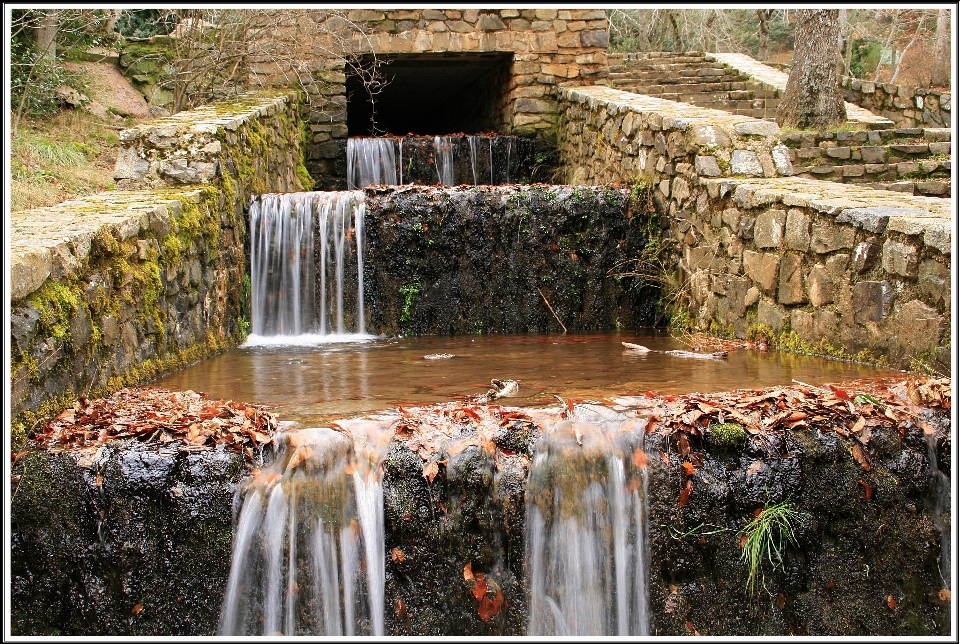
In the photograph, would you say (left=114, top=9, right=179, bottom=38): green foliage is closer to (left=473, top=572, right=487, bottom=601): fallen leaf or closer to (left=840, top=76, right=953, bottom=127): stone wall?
A: (left=840, top=76, right=953, bottom=127): stone wall

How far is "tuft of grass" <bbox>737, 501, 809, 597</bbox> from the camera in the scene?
358 cm

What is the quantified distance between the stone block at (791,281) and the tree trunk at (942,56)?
14512mm

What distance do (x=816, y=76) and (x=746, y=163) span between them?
483 centimetres

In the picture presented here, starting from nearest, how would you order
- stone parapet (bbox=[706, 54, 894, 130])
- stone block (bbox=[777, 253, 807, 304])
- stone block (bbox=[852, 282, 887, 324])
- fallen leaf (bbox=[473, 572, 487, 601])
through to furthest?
fallen leaf (bbox=[473, 572, 487, 601]) < stone block (bbox=[852, 282, 887, 324]) < stone block (bbox=[777, 253, 807, 304]) < stone parapet (bbox=[706, 54, 894, 130])

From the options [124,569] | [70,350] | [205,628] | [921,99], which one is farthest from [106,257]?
[921,99]

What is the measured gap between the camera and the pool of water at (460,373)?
4.26m

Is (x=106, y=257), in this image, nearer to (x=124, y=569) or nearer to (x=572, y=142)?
(x=124, y=569)

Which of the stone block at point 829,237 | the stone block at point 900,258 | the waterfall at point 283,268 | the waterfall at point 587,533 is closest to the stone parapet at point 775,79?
the stone block at point 829,237

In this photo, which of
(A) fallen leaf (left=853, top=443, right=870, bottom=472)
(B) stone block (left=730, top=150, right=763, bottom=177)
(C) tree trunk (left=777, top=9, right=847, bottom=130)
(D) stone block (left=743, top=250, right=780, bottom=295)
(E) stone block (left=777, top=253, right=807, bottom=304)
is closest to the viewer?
(A) fallen leaf (left=853, top=443, right=870, bottom=472)

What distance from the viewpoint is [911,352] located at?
463cm

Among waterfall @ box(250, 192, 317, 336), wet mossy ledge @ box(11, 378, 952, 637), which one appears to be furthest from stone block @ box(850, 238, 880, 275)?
waterfall @ box(250, 192, 317, 336)

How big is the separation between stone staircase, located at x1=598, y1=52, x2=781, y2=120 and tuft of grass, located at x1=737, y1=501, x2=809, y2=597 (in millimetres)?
8944

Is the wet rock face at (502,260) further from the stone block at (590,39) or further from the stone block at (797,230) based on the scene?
the stone block at (590,39)

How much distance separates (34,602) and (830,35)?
34.6 ft
